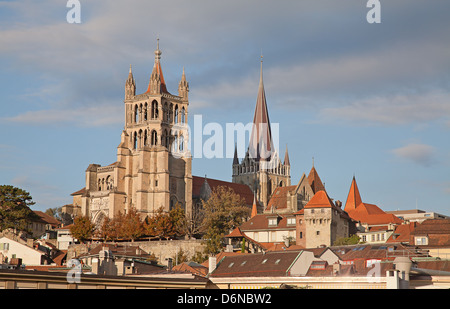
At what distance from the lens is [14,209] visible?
110375mm

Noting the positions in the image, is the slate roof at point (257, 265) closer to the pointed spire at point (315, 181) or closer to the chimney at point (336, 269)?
the chimney at point (336, 269)

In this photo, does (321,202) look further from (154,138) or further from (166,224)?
(154,138)

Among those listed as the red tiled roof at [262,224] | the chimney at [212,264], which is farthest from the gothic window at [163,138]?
the chimney at [212,264]

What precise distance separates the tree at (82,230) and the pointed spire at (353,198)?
40.4 meters

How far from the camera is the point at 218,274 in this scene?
57.5 m

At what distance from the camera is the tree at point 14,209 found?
355 feet

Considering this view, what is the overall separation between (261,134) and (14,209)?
83.4 m

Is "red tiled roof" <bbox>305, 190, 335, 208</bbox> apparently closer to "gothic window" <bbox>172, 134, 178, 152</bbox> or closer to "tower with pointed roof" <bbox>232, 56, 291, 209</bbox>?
"gothic window" <bbox>172, 134, 178, 152</bbox>

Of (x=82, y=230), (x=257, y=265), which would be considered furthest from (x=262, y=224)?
(x=257, y=265)

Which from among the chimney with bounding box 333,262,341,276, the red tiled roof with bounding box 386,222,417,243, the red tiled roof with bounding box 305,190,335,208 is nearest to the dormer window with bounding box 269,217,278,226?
the red tiled roof with bounding box 305,190,335,208

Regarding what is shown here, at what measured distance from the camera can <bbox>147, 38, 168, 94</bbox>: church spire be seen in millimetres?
138500

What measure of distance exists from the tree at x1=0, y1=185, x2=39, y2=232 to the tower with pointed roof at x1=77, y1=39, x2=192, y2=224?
19.2m

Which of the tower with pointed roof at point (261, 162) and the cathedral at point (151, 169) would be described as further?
the tower with pointed roof at point (261, 162)
